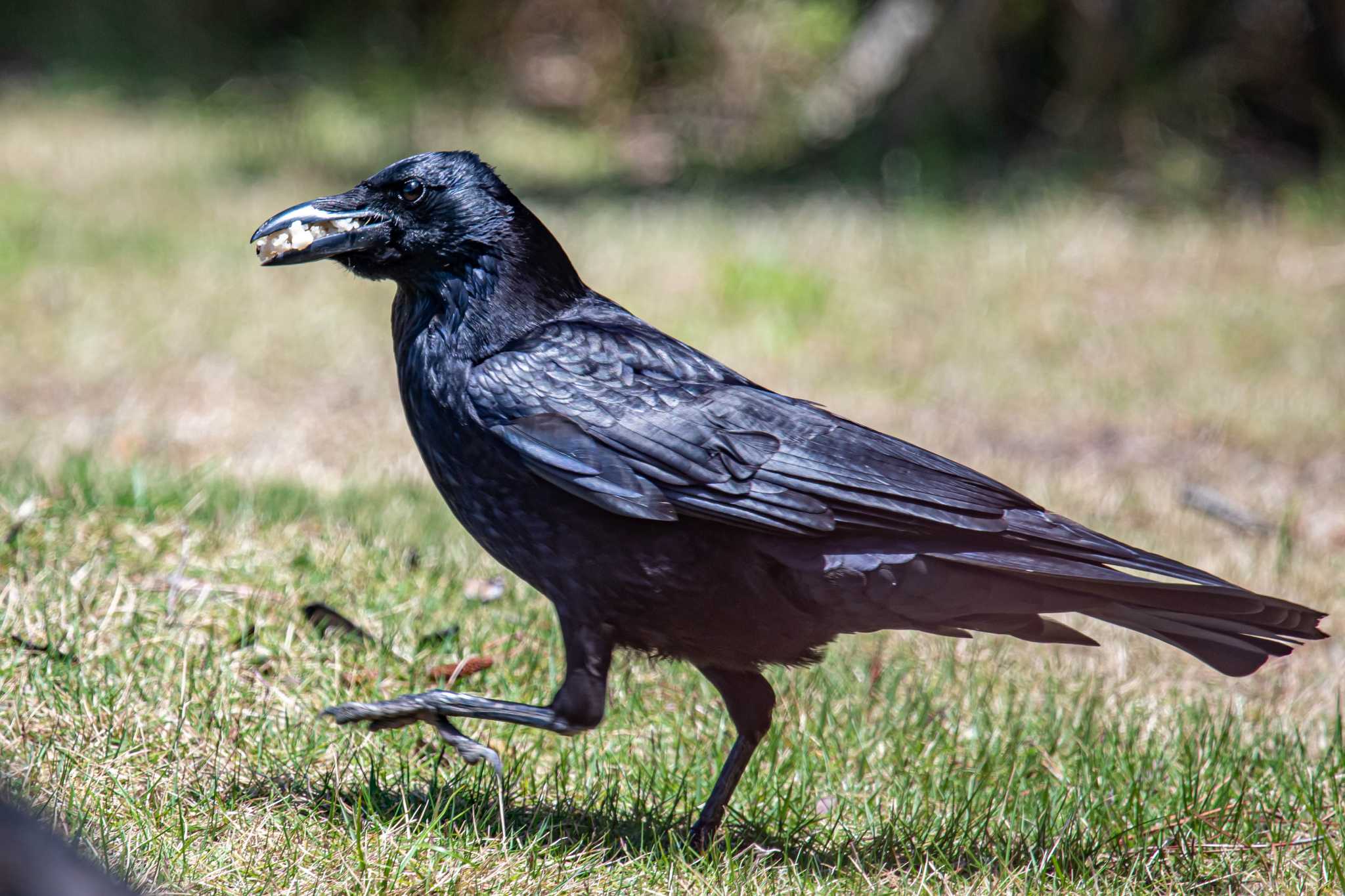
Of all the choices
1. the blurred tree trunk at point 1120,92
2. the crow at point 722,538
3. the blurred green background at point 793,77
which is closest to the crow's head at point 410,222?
the crow at point 722,538

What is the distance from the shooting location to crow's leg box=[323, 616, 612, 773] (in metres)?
2.77

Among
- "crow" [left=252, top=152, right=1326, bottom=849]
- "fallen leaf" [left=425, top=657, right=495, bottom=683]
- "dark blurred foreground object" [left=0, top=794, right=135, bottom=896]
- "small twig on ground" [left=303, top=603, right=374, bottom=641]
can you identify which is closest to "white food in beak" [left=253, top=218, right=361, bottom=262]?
"crow" [left=252, top=152, right=1326, bottom=849]

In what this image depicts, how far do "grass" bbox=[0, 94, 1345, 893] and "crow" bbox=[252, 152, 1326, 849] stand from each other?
0.99ft

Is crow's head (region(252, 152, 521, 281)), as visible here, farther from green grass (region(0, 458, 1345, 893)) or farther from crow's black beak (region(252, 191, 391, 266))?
green grass (region(0, 458, 1345, 893))

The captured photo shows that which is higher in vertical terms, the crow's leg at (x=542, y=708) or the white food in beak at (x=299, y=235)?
the white food in beak at (x=299, y=235)

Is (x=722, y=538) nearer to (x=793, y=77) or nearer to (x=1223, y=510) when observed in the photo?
(x=1223, y=510)

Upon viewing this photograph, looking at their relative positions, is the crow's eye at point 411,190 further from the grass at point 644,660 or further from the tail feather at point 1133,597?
the tail feather at point 1133,597

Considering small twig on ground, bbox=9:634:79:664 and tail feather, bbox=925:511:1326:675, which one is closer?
tail feather, bbox=925:511:1326:675

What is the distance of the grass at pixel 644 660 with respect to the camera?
109 inches

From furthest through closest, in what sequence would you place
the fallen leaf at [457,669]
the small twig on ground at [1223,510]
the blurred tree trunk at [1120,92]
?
1. the blurred tree trunk at [1120,92]
2. the small twig on ground at [1223,510]
3. the fallen leaf at [457,669]

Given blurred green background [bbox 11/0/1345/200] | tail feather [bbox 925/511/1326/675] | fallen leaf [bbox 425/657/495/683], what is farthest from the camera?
blurred green background [bbox 11/0/1345/200]

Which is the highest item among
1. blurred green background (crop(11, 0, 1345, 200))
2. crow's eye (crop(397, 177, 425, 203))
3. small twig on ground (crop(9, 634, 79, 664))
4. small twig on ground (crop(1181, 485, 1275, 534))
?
blurred green background (crop(11, 0, 1345, 200))

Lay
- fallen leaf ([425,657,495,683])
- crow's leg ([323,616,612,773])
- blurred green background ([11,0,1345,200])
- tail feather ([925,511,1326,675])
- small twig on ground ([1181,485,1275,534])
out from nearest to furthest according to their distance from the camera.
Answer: tail feather ([925,511,1326,675])
crow's leg ([323,616,612,773])
fallen leaf ([425,657,495,683])
small twig on ground ([1181,485,1275,534])
blurred green background ([11,0,1345,200])

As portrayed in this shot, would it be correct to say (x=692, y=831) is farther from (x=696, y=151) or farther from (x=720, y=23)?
(x=720, y=23)
